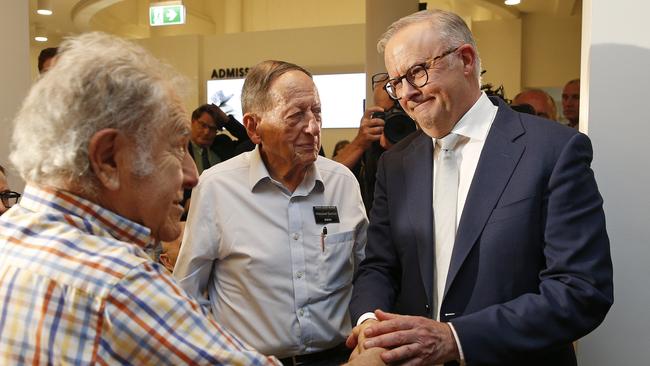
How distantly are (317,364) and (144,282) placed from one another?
44.3 inches

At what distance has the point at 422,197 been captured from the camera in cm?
195

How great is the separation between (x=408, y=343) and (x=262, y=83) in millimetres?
1012

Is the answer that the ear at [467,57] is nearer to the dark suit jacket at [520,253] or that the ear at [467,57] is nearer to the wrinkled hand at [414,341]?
the dark suit jacket at [520,253]

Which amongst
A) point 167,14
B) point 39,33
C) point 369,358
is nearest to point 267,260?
point 369,358

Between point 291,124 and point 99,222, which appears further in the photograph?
point 291,124

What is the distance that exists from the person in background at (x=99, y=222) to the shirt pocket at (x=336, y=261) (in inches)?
34.5

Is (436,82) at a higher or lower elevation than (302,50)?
lower

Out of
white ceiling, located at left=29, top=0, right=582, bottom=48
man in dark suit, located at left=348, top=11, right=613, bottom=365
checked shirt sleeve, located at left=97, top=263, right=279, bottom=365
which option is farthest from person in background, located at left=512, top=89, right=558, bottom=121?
white ceiling, located at left=29, top=0, right=582, bottom=48

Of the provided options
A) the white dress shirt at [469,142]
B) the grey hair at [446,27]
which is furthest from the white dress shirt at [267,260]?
the grey hair at [446,27]

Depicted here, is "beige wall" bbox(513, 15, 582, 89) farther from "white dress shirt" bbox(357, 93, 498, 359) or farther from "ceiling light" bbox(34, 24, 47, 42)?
"white dress shirt" bbox(357, 93, 498, 359)

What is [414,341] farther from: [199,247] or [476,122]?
[199,247]

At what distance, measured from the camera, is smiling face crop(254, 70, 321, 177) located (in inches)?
84.1

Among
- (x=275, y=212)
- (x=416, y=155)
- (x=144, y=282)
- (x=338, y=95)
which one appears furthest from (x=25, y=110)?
(x=338, y=95)

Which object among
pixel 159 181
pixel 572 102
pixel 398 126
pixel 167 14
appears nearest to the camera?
pixel 159 181
